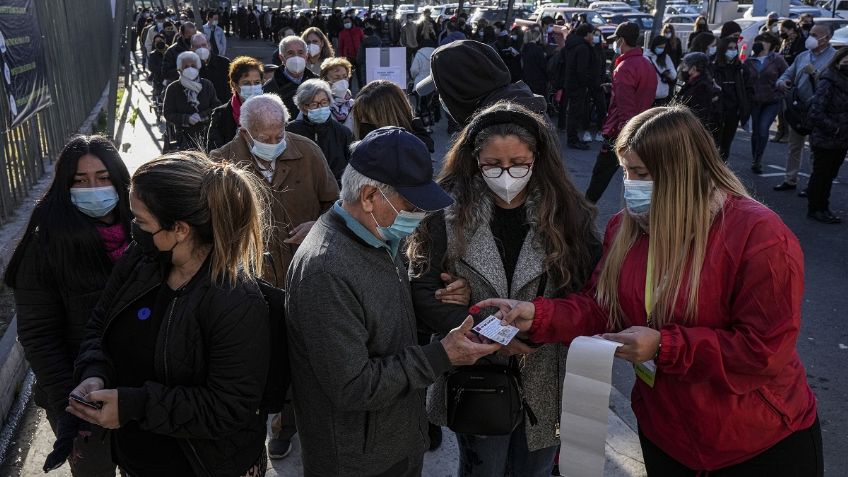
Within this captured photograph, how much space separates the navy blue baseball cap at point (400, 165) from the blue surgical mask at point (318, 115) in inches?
113

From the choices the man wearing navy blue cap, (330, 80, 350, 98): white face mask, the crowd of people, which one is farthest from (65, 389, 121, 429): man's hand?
(330, 80, 350, 98): white face mask

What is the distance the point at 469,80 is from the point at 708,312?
81.7 inches

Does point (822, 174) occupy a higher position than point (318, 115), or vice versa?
point (318, 115)

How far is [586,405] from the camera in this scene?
2162 millimetres

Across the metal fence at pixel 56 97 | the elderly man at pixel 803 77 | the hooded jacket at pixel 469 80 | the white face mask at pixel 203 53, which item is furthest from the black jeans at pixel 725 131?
the metal fence at pixel 56 97

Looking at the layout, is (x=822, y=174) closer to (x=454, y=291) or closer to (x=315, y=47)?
(x=315, y=47)

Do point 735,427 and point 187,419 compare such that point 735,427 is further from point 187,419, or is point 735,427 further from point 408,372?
point 187,419

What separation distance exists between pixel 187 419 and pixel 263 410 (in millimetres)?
265

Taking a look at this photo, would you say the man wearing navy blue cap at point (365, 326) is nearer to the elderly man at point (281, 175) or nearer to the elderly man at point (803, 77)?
the elderly man at point (281, 175)

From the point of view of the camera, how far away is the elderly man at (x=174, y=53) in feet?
37.7

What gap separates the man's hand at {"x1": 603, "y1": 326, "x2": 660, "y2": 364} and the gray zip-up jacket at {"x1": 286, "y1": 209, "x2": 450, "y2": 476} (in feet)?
1.68

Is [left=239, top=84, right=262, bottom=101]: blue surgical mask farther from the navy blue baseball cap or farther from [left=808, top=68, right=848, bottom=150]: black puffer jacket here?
[left=808, top=68, right=848, bottom=150]: black puffer jacket

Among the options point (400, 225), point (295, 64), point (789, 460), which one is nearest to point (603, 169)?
point (295, 64)

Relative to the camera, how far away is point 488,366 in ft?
8.29
